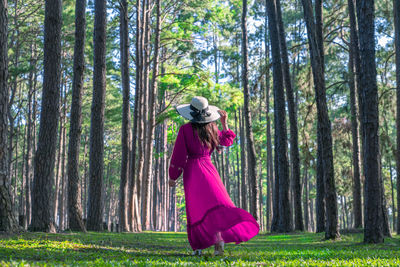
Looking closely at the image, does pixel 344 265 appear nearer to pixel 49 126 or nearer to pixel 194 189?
pixel 194 189

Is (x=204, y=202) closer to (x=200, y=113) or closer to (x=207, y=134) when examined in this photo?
(x=207, y=134)

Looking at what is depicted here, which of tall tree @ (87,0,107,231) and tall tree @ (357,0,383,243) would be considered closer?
tall tree @ (357,0,383,243)

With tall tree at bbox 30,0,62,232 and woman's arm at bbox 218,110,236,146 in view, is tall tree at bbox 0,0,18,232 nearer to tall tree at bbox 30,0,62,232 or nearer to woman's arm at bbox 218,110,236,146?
tall tree at bbox 30,0,62,232

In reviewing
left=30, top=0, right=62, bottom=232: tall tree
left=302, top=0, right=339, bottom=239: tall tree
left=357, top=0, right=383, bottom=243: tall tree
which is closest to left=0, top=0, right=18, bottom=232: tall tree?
left=30, top=0, right=62, bottom=232: tall tree

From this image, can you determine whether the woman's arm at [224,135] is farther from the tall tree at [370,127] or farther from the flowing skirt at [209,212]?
the tall tree at [370,127]

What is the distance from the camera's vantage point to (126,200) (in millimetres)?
19719

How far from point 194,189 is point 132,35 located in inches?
996

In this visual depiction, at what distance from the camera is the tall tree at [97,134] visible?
1571cm

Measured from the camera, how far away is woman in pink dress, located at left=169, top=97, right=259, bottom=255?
22.2ft

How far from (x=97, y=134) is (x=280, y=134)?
775cm

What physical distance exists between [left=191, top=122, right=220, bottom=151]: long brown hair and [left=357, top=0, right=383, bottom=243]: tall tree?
4.55m

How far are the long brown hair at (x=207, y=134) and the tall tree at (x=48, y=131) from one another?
5.35 metres


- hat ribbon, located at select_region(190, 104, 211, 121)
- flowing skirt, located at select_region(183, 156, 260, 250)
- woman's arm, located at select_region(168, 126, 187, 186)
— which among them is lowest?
→ flowing skirt, located at select_region(183, 156, 260, 250)

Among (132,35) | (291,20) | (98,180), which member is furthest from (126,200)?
(291,20)
